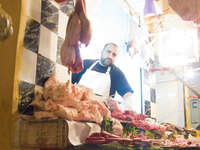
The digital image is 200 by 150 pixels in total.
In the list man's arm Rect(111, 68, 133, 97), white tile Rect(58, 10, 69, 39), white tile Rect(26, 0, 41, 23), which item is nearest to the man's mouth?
man's arm Rect(111, 68, 133, 97)

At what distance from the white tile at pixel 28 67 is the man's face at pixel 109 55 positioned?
163cm

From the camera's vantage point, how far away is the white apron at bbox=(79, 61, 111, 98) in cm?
358

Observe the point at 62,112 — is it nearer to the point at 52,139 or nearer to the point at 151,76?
the point at 52,139

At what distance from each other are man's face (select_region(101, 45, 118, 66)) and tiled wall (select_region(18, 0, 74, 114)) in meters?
1.08

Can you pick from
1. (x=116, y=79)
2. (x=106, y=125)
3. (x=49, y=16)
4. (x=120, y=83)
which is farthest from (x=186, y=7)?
(x=120, y=83)

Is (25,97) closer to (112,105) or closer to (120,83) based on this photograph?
(112,105)

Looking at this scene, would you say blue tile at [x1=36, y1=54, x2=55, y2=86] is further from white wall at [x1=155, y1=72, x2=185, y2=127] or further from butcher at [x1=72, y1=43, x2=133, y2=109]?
white wall at [x1=155, y1=72, x2=185, y2=127]

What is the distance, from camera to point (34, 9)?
2.65m

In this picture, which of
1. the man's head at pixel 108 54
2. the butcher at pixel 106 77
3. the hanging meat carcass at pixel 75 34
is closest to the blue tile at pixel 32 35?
the hanging meat carcass at pixel 75 34

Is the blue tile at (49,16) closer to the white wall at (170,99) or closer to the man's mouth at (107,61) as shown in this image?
the man's mouth at (107,61)

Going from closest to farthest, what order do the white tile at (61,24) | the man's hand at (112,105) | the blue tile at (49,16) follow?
the blue tile at (49,16) < the white tile at (61,24) < the man's hand at (112,105)

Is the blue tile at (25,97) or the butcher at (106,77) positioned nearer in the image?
the blue tile at (25,97)

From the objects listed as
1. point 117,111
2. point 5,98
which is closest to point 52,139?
point 5,98

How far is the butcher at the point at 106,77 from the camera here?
361 centimetres
